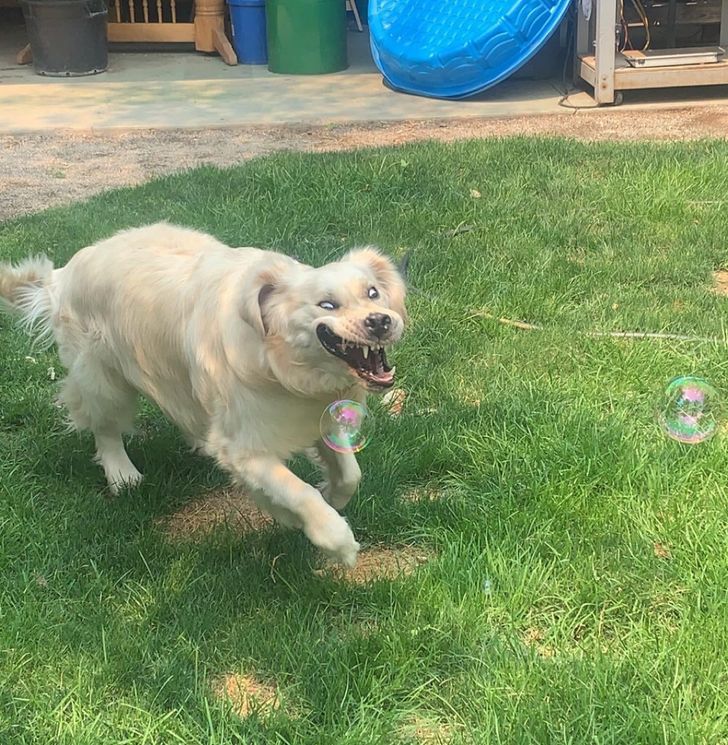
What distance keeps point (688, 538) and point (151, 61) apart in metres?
10.8

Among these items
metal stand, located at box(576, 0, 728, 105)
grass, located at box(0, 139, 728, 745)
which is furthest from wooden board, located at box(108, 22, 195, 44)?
grass, located at box(0, 139, 728, 745)

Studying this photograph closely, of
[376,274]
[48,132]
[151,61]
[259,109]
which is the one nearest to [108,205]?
[48,132]

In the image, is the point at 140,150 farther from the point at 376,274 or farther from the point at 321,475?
the point at 376,274

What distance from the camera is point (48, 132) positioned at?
897cm

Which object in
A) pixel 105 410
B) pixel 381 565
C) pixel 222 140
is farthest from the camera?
pixel 222 140

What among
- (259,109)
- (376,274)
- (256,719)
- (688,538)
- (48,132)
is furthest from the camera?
(259,109)

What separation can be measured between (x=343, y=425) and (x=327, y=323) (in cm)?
50

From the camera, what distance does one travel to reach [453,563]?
119 inches

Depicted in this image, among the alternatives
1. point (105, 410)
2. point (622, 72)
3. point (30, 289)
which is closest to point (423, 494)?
point (105, 410)

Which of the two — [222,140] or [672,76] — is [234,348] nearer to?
[222,140]

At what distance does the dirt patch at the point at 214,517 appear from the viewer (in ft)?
11.2

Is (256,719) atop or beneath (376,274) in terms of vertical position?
beneath

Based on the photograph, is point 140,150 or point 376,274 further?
point 140,150

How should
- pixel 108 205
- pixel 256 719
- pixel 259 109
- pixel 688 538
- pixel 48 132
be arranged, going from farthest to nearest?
pixel 259 109 → pixel 48 132 → pixel 108 205 → pixel 688 538 → pixel 256 719
